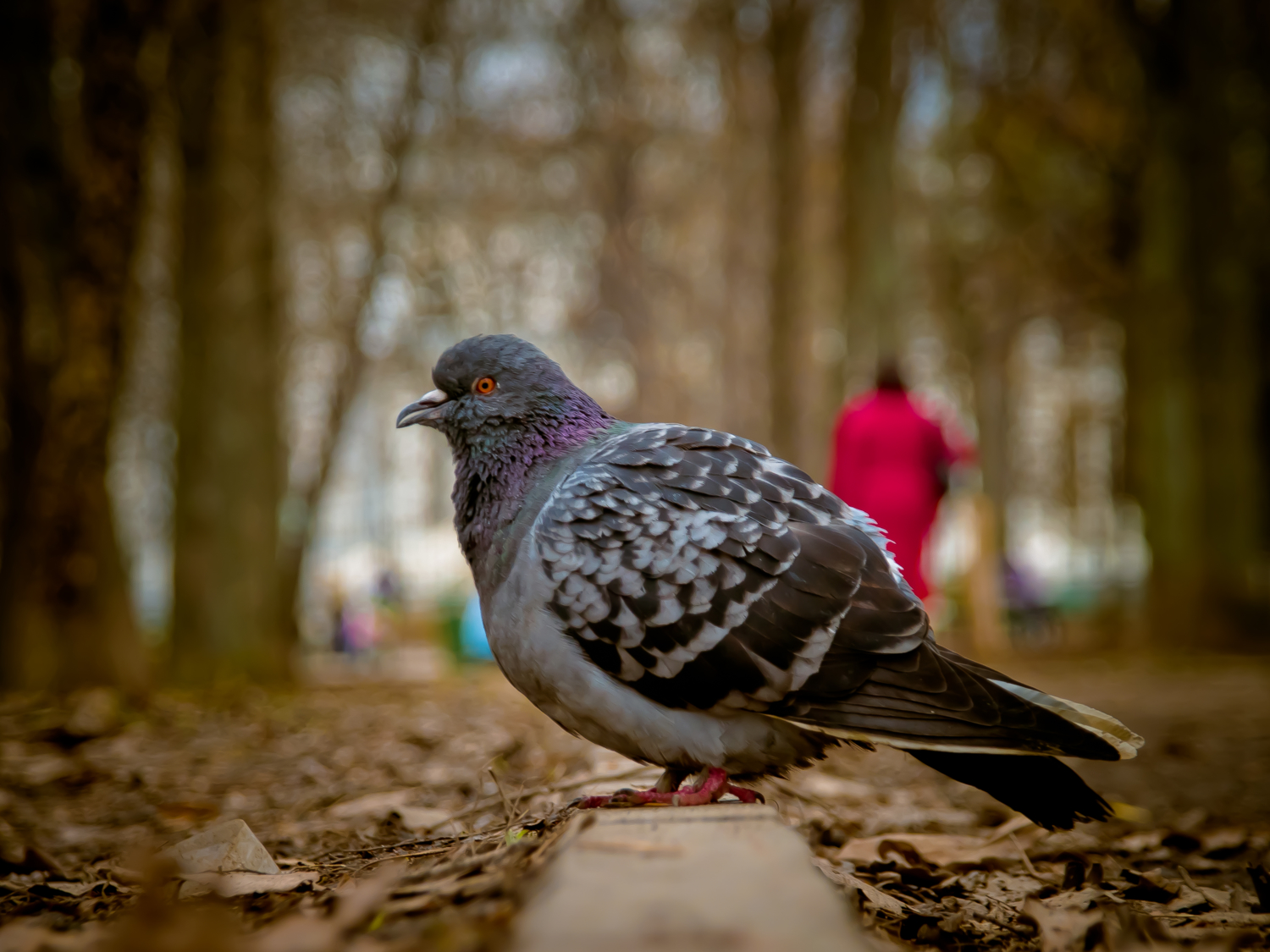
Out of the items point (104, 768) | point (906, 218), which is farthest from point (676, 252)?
point (104, 768)

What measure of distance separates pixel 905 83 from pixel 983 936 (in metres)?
14.4

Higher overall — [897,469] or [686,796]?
[897,469]

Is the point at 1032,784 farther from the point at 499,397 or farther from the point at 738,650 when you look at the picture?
the point at 499,397

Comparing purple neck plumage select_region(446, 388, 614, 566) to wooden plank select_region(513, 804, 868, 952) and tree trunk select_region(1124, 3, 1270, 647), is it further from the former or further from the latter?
tree trunk select_region(1124, 3, 1270, 647)

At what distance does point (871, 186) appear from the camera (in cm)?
1427

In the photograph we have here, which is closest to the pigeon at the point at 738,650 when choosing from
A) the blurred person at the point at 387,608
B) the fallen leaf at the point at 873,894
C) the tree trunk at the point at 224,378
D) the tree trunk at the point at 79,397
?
the fallen leaf at the point at 873,894

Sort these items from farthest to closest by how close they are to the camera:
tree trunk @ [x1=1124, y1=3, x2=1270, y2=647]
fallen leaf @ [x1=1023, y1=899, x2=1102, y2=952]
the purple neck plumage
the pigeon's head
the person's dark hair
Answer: tree trunk @ [x1=1124, y1=3, x2=1270, y2=647], the person's dark hair, the pigeon's head, the purple neck plumage, fallen leaf @ [x1=1023, y1=899, x2=1102, y2=952]

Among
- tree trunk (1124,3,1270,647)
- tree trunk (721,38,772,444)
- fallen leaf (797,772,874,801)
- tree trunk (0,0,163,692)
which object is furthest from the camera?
tree trunk (721,38,772,444)

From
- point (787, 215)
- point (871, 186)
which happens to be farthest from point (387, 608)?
point (871, 186)

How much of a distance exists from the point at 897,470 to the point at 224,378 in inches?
198

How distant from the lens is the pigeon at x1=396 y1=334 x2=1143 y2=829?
2924 mm

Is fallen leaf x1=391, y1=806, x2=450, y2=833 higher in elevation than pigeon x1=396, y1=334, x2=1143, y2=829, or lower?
lower

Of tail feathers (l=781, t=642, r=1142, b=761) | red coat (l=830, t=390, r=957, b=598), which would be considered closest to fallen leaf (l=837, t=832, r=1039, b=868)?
tail feathers (l=781, t=642, r=1142, b=761)

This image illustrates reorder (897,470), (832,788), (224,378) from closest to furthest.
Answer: (832,788), (897,470), (224,378)
